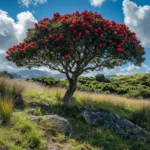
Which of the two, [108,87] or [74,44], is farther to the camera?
[108,87]

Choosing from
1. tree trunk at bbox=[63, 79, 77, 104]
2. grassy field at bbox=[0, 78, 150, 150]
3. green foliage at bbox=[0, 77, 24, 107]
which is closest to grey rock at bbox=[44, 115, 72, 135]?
grassy field at bbox=[0, 78, 150, 150]

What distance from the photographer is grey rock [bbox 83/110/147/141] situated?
1070 centimetres

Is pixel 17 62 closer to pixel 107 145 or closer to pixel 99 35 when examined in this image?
pixel 99 35

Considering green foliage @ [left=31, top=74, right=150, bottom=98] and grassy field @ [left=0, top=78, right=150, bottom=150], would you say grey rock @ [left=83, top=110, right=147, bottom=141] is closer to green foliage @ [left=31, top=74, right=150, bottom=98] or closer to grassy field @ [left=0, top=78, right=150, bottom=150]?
grassy field @ [left=0, top=78, right=150, bottom=150]

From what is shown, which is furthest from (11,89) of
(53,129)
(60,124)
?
(53,129)

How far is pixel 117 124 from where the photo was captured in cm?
1138

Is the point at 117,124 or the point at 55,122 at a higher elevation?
the point at 55,122

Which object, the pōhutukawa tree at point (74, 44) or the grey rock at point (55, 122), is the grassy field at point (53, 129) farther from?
the pōhutukawa tree at point (74, 44)

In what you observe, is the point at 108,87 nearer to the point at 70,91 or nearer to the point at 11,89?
the point at 70,91

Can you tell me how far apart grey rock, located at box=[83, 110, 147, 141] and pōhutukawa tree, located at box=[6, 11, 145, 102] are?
290 cm

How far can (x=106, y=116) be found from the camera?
11.9 metres

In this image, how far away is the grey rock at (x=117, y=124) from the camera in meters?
10.7

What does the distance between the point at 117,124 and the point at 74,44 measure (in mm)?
4543

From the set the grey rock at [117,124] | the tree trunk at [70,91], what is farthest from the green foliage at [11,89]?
the grey rock at [117,124]
